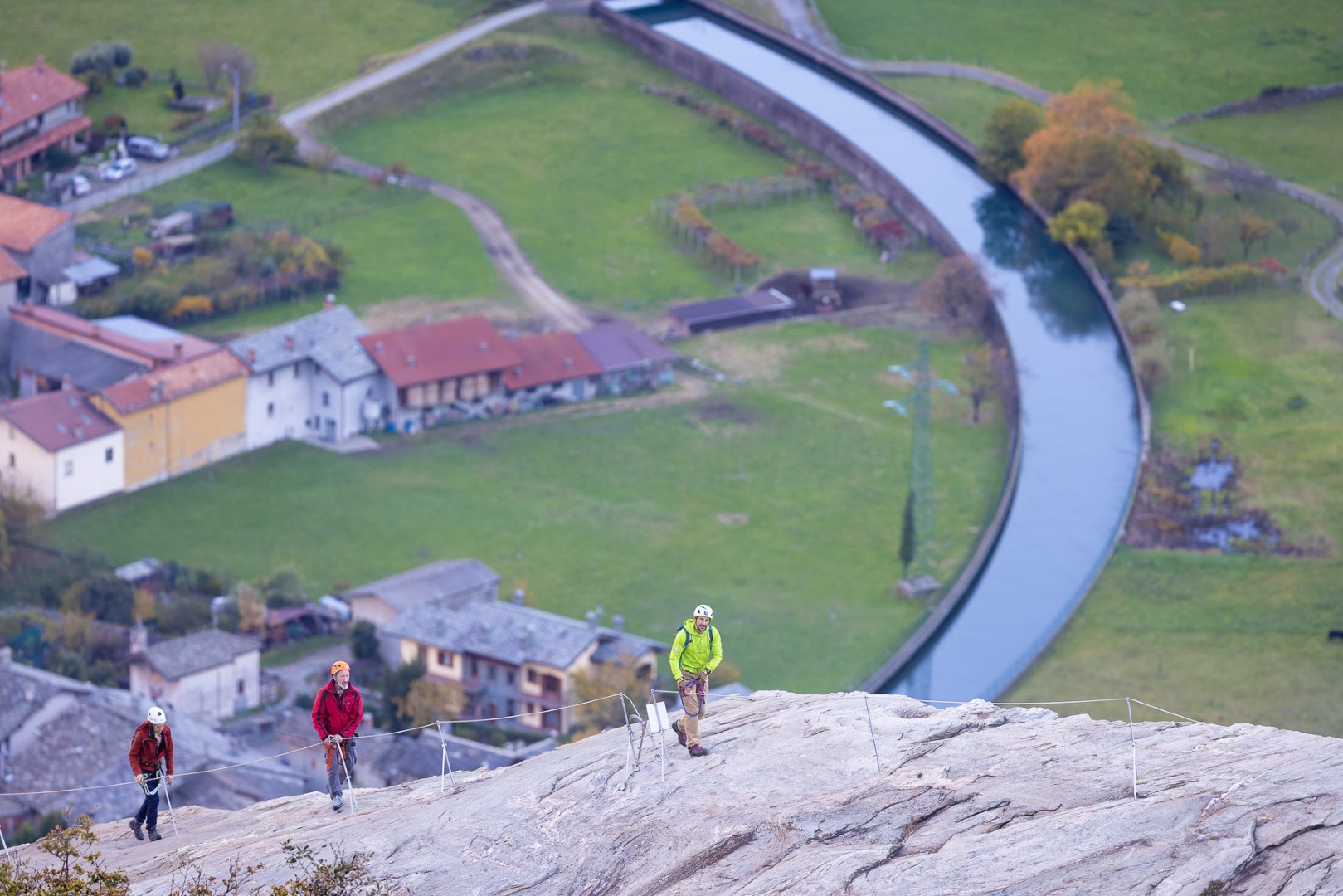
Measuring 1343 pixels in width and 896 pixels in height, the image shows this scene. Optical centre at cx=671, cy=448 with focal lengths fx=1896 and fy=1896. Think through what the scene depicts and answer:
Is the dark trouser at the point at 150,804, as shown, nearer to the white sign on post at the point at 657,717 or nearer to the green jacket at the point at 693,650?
the white sign on post at the point at 657,717

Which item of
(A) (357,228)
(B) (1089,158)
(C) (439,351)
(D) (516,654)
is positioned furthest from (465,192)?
(D) (516,654)

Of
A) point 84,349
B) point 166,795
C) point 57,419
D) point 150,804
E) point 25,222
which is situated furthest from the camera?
point 25,222

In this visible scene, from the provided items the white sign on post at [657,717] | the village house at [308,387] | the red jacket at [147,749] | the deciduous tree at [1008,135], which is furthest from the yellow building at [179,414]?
the white sign on post at [657,717]

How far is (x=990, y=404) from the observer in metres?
90.5

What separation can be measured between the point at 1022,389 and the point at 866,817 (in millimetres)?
68816

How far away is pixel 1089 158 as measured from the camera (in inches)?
4161

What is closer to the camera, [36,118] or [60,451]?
[60,451]

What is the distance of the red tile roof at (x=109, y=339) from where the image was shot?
85.6m

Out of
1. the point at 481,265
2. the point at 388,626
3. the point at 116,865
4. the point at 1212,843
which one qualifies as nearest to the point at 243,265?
the point at 481,265

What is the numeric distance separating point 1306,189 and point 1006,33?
28.5 meters

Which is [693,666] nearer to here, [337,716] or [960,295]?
[337,716]

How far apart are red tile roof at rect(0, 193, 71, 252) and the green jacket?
76100mm

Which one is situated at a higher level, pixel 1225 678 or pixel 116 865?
pixel 116 865

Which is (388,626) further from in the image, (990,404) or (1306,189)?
(1306,189)
